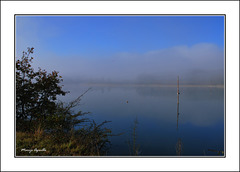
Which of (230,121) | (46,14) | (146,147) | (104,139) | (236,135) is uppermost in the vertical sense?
(46,14)

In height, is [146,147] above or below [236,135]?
below

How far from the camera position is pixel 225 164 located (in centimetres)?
208

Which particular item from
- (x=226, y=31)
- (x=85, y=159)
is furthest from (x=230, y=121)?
(x=85, y=159)

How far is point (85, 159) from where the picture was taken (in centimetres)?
207

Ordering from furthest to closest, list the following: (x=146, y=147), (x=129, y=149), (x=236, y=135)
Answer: (x=146, y=147) → (x=129, y=149) → (x=236, y=135)

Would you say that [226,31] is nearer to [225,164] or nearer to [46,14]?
[225,164]

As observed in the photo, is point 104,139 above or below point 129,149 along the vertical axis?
above

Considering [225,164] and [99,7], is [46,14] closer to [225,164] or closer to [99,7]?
[99,7]

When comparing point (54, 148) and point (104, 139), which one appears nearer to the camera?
point (54, 148)

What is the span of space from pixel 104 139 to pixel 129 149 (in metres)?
0.91

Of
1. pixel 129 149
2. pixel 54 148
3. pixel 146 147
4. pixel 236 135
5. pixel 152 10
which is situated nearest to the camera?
pixel 236 135

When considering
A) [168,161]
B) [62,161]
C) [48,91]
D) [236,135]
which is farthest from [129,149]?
[48,91]

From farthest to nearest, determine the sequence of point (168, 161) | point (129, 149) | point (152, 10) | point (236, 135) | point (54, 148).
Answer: point (129, 149)
point (54, 148)
point (152, 10)
point (236, 135)
point (168, 161)

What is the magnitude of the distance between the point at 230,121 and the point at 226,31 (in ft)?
5.59
